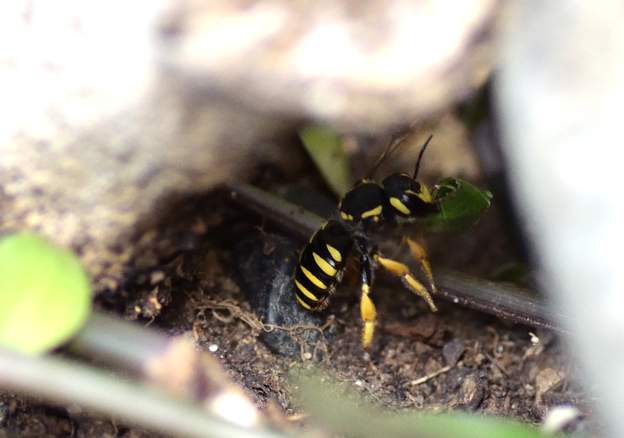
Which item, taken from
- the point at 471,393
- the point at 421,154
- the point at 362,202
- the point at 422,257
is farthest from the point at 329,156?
the point at 471,393

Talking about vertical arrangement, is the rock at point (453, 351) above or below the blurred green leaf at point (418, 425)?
below

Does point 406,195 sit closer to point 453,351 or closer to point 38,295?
point 453,351

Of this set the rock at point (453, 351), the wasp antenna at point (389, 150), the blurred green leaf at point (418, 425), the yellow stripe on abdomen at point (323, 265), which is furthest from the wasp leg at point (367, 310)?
the blurred green leaf at point (418, 425)

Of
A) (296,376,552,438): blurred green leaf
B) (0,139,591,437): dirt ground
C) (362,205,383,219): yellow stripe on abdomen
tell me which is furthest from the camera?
(362,205,383,219): yellow stripe on abdomen

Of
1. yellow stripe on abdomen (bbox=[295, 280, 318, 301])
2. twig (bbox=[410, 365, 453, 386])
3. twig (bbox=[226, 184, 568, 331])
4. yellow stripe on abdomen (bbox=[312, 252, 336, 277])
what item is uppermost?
twig (bbox=[226, 184, 568, 331])

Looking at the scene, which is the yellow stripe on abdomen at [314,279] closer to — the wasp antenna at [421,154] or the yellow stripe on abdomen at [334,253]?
the yellow stripe on abdomen at [334,253]

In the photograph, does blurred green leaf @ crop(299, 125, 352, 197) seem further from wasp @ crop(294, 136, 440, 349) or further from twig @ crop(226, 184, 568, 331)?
twig @ crop(226, 184, 568, 331)

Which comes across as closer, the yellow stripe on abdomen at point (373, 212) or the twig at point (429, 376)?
the twig at point (429, 376)

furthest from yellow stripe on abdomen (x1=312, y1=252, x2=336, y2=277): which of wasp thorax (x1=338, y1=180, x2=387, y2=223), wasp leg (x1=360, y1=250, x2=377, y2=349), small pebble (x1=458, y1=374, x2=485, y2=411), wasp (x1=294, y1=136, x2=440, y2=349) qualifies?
small pebble (x1=458, y1=374, x2=485, y2=411)
